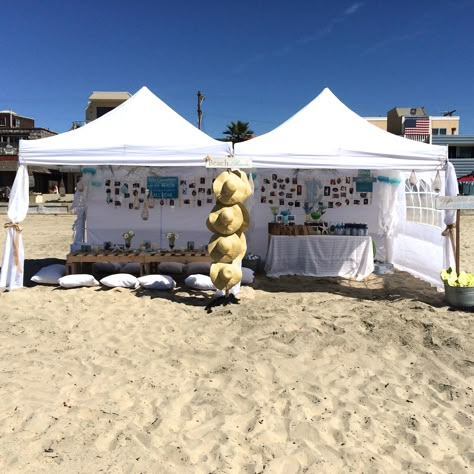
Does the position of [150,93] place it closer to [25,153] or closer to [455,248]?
[25,153]

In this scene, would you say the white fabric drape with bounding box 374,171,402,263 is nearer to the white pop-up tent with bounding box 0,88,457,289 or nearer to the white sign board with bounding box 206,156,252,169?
the white pop-up tent with bounding box 0,88,457,289

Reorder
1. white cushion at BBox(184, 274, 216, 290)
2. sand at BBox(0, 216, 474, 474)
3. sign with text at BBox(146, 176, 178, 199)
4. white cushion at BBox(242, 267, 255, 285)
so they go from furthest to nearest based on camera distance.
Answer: sign with text at BBox(146, 176, 178, 199) → white cushion at BBox(242, 267, 255, 285) → white cushion at BBox(184, 274, 216, 290) → sand at BBox(0, 216, 474, 474)

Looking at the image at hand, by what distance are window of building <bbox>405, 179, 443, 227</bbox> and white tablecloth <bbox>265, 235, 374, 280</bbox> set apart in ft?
2.80

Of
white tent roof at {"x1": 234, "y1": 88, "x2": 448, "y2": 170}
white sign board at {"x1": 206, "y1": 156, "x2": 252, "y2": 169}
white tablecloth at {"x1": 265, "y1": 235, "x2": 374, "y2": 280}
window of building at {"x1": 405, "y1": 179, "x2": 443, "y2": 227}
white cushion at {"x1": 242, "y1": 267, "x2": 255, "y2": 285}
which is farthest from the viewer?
white tablecloth at {"x1": 265, "y1": 235, "x2": 374, "y2": 280}

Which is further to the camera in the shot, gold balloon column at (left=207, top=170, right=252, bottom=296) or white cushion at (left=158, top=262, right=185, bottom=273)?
white cushion at (left=158, top=262, right=185, bottom=273)

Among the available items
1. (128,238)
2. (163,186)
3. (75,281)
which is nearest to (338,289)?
(128,238)

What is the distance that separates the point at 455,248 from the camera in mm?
5246

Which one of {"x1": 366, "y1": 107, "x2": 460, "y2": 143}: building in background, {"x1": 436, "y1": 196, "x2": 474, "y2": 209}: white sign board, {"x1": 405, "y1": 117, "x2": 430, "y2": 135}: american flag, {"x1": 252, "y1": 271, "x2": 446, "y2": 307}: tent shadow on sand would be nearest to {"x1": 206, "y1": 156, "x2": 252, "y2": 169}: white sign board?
{"x1": 252, "y1": 271, "x2": 446, "y2": 307}: tent shadow on sand

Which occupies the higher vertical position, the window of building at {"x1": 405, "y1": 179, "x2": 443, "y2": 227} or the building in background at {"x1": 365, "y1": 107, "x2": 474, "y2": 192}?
the building in background at {"x1": 365, "y1": 107, "x2": 474, "y2": 192}

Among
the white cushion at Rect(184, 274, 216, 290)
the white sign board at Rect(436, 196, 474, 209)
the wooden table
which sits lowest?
the white cushion at Rect(184, 274, 216, 290)

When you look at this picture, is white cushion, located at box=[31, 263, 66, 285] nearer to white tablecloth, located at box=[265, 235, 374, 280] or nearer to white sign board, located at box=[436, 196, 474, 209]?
white tablecloth, located at box=[265, 235, 374, 280]

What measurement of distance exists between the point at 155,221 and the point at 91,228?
Result: 3.69ft

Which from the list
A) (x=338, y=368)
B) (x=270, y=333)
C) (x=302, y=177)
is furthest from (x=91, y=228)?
(x=338, y=368)

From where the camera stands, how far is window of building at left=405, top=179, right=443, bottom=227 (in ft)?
20.0
